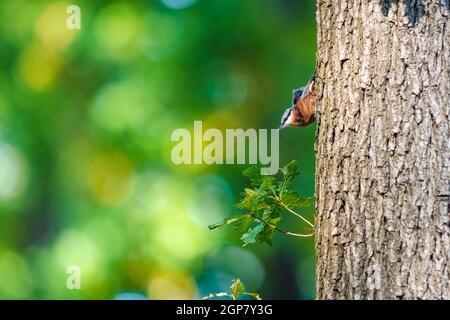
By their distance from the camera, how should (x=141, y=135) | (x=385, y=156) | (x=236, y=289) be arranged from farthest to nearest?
(x=141, y=135) < (x=236, y=289) < (x=385, y=156)

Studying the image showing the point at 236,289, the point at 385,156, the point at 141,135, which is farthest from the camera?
the point at 141,135

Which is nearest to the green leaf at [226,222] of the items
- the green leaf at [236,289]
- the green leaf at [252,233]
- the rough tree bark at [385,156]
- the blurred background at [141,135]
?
the green leaf at [252,233]

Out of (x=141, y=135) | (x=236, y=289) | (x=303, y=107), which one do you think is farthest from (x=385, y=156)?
(x=141, y=135)

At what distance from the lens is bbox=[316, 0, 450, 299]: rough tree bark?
2.04 m

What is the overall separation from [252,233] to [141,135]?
7.23m

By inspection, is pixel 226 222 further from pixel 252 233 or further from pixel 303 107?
pixel 303 107

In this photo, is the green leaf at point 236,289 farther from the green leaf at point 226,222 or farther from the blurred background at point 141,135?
the blurred background at point 141,135

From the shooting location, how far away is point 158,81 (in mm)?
9945

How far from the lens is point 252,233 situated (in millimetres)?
2500

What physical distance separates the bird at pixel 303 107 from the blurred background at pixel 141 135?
256 inches

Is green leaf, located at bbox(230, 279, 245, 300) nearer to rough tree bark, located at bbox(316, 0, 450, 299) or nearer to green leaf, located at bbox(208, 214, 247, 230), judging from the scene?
green leaf, located at bbox(208, 214, 247, 230)

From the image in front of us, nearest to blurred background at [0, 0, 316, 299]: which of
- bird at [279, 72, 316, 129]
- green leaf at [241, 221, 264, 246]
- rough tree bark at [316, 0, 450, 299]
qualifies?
bird at [279, 72, 316, 129]
